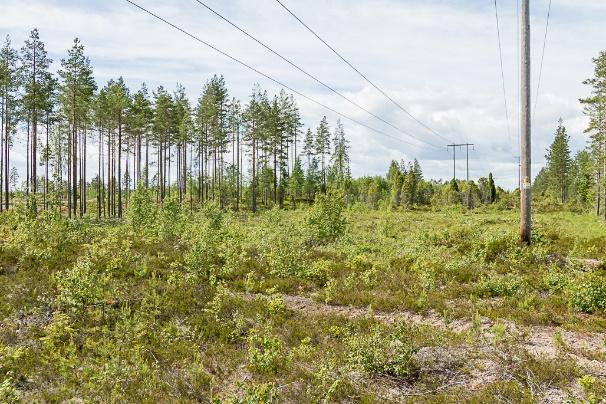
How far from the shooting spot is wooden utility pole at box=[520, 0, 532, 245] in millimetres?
13852

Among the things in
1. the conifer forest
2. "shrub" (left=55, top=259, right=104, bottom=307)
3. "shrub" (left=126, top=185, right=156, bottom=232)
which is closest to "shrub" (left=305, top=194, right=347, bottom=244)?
the conifer forest

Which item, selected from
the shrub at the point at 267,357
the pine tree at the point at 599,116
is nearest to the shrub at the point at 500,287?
the shrub at the point at 267,357

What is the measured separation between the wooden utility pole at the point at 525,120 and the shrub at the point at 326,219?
26.0 ft

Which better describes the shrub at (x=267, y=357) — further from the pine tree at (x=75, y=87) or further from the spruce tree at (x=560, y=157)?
the spruce tree at (x=560, y=157)

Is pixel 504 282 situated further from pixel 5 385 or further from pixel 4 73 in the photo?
pixel 4 73

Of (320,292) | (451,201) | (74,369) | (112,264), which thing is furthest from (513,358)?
(451,201)

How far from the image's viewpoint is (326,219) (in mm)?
19688

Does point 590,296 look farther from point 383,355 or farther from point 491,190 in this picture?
point 491,190

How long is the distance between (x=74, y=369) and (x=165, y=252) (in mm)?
7170

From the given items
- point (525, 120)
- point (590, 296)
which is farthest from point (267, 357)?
point (525, 120)

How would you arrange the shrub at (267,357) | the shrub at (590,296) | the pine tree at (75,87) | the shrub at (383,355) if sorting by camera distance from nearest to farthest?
1. the shrub at (383,355)
2. the shrub at (267,357)
3. the shrub at (590,296)
4. the pine tree at (75,87)

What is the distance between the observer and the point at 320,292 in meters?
11.2

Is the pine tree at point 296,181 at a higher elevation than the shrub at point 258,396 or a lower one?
higher

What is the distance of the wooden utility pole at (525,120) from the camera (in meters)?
13.9
